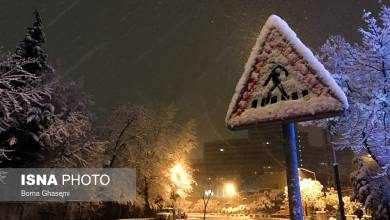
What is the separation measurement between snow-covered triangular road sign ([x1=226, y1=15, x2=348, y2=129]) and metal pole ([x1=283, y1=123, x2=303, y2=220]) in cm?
20

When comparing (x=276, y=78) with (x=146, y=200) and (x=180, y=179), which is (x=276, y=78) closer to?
(x=146, y=200)

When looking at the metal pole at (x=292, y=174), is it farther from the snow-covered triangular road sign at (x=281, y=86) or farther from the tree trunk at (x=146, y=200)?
the tree trunk at (x=146, y=200)

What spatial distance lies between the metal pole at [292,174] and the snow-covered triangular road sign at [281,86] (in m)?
0.20

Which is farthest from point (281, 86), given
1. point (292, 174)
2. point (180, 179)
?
point (180, 179)

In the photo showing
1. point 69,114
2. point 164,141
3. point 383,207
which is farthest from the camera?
point 164,141

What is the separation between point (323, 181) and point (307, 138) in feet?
365

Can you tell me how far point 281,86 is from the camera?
2.70m

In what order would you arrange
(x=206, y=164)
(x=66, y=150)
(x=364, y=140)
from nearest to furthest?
(x=364, y=140) < (x=66, y=150) < (x=206, y=164)

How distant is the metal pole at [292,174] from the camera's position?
2625 millimetres

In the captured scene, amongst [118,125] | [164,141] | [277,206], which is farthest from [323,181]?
[118,125]

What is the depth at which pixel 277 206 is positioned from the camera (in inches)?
2479

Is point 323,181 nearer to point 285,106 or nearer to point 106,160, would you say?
point 106,160

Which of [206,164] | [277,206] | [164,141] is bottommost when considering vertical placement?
[277,206]

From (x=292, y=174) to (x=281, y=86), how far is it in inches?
25.3
